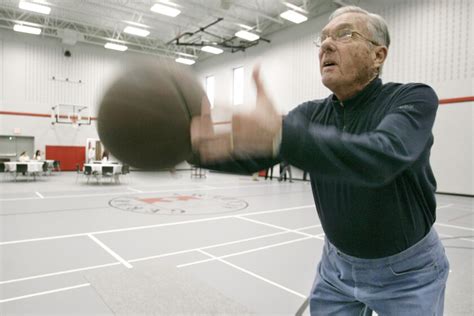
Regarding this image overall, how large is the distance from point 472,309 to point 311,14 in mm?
14424

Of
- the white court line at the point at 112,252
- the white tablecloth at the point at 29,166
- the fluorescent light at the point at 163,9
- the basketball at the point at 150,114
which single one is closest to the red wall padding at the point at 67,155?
the white tablecloth at the point at 29,166

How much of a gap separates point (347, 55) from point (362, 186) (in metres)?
0.50

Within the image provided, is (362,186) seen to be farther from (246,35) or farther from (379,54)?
(246,35)

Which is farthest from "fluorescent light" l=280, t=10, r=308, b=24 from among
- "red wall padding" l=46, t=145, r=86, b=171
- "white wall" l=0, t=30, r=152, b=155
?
"red wall padding" l=46, t=145, r=86, b=171

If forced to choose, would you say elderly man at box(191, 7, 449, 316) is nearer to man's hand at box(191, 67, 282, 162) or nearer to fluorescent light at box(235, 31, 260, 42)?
man's hand at box(191, 67, 282, 162)

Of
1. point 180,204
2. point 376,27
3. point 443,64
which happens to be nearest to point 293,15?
point 443,64

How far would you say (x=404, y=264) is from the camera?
1271mm


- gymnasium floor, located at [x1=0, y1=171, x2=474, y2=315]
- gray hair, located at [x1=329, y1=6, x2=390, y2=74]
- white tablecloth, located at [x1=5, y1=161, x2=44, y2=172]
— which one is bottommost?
gymnasium floor, located at [x1=0, y1=171, x2=474, y2=315]

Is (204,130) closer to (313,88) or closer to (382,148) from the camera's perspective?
(382,148)

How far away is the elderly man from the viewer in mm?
834

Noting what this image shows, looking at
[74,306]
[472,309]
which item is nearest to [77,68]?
[74,306]

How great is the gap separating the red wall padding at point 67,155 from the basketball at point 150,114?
67.2 ft

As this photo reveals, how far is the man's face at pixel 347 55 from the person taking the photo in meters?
1.18

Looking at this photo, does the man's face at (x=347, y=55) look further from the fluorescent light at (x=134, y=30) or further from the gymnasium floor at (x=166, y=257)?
the fluorescent light at (x=134, y=30)
